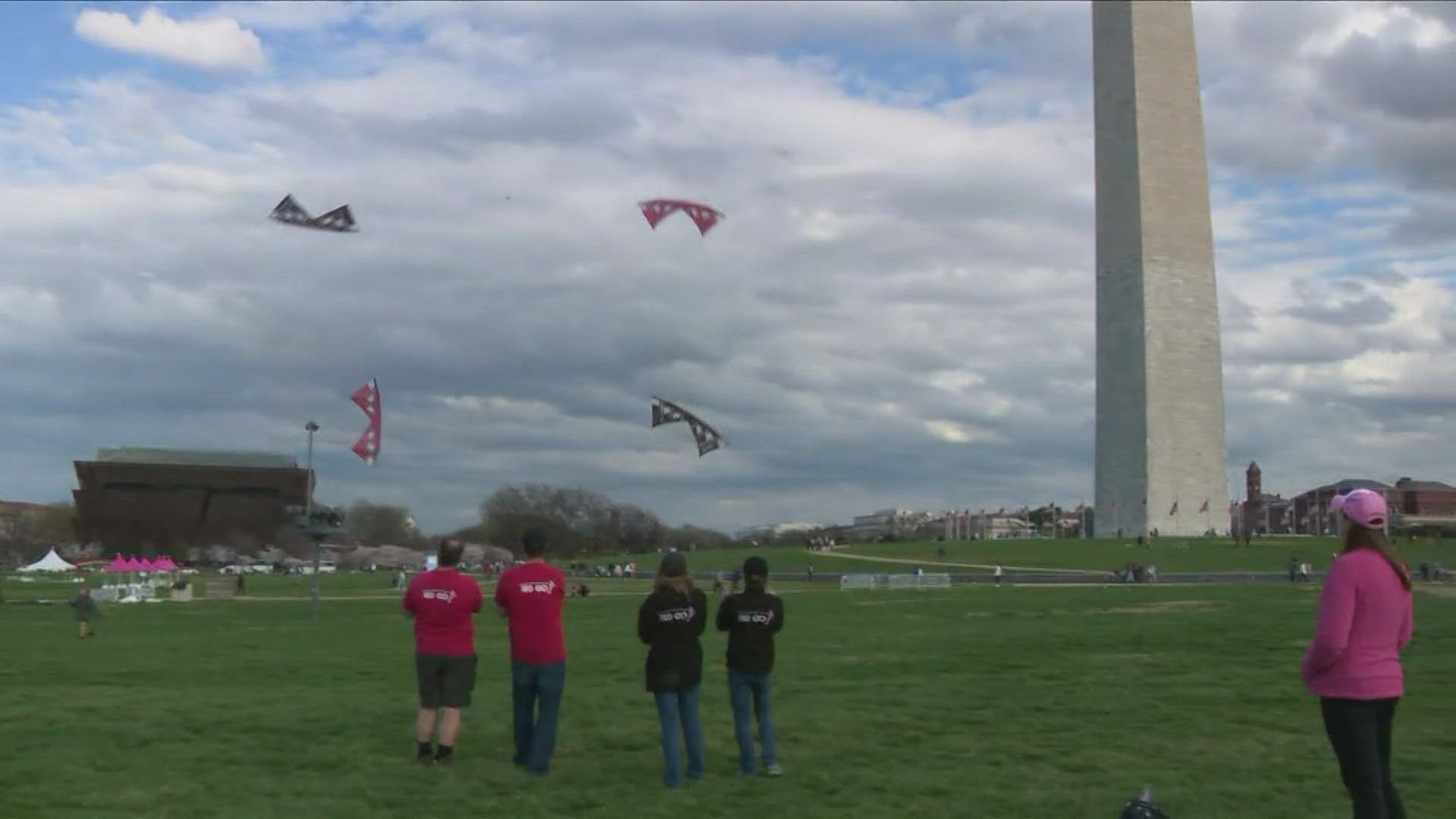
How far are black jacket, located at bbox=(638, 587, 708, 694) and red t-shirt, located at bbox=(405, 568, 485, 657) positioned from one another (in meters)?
1.45

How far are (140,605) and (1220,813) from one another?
4131cm

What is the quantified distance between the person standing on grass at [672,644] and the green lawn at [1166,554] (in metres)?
58.6

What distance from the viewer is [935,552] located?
86438 mm

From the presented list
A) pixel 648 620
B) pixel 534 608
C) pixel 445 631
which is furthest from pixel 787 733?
pixel 445 631

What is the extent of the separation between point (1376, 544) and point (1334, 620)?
46 centimetres

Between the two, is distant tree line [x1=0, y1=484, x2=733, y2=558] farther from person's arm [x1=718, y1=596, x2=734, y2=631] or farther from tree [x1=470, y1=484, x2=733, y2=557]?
person's arm [x1=718, y1=596, x2=734, y2=631]

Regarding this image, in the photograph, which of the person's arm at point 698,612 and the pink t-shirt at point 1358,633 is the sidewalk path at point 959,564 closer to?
the person's arm at point 698,612

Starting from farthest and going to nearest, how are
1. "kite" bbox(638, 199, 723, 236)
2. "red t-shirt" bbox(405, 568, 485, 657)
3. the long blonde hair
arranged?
"kite" bbox(638, 199, 723, 236), "red t-shirt" bbox(405, 568, 485, 657), the long blonde hair

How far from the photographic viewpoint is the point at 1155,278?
273 feet

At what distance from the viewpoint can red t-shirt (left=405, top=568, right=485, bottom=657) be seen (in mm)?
11000

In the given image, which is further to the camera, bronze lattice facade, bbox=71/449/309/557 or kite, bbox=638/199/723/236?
bronze lattice facade, bbox=71/449/309/557

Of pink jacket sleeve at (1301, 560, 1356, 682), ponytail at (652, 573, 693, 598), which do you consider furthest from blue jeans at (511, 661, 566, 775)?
pink jacket sleeve at (1301, 560, 1356, 682)

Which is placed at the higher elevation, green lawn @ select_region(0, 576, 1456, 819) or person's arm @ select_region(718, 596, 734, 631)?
person's arm @ select_region(718, 596, 734, 631)

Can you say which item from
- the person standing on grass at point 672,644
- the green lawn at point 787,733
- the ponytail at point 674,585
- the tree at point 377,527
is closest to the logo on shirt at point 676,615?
the person standing on grass at point 672,644
